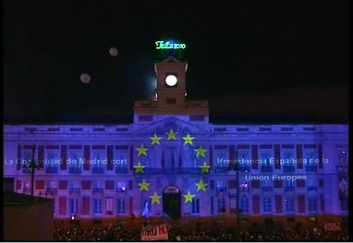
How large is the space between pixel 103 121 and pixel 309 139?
20.9 m

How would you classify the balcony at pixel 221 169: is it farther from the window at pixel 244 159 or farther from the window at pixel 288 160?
the window at pixel 288 160

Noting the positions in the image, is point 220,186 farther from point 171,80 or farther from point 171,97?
point 171,80

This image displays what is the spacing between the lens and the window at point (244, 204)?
193 feet

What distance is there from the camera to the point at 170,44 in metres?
60.9

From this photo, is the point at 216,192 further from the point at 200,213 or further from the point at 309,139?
the point at 309,139

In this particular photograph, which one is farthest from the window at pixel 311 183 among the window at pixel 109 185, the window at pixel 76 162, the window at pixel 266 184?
the window at pixel 76 162

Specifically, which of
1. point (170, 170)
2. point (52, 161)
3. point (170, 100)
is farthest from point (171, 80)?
point (52, 161)

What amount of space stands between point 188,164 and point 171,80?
30.3 ft

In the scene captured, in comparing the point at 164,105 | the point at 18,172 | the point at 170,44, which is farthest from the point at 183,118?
the point at 18,172

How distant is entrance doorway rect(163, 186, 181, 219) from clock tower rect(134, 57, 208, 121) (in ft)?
25.5

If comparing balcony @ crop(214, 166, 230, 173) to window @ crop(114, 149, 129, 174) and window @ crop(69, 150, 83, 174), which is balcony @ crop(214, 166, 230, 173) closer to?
window @ crop(114, 149, 129, 174)

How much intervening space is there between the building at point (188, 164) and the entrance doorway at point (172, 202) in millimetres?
99

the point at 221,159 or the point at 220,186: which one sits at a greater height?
the point at 221,159

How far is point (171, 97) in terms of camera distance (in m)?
63.2
